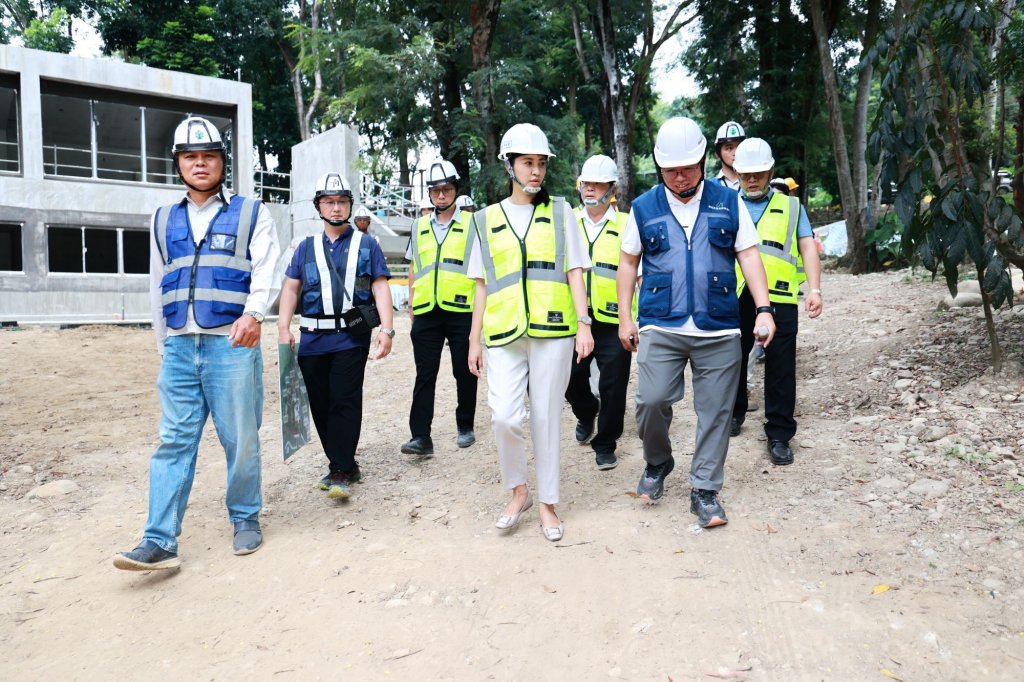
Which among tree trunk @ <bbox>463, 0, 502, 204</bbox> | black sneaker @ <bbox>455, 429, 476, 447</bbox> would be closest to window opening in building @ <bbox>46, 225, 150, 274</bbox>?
tree trunk @ <bbox>463, 0, 502, 204</bbox>

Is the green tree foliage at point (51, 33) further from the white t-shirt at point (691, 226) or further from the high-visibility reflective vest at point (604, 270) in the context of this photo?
the white t-shirt at point (691, 226)

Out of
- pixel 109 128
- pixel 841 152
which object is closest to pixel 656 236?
pixel 841 152

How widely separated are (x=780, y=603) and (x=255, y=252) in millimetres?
3047

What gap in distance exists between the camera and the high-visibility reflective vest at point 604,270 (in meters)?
5.58

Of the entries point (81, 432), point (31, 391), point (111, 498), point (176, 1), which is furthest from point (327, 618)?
point (176, 1)

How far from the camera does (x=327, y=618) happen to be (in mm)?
3572

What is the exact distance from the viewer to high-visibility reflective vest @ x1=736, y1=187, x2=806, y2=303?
17.0 feet

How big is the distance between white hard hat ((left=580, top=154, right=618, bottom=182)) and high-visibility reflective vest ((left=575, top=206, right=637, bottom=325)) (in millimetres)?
289

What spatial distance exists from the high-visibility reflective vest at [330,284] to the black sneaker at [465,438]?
1627mm

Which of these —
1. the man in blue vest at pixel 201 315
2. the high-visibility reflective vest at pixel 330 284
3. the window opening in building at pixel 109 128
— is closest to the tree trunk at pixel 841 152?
the high-visibility reflective vest at pixel 330 284

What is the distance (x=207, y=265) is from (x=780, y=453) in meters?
3.57

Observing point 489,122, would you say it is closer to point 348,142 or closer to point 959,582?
point 348,142

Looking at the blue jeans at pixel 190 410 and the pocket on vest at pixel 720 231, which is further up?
the pocket on vest at pixel 720 231

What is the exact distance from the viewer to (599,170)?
5672 mm
